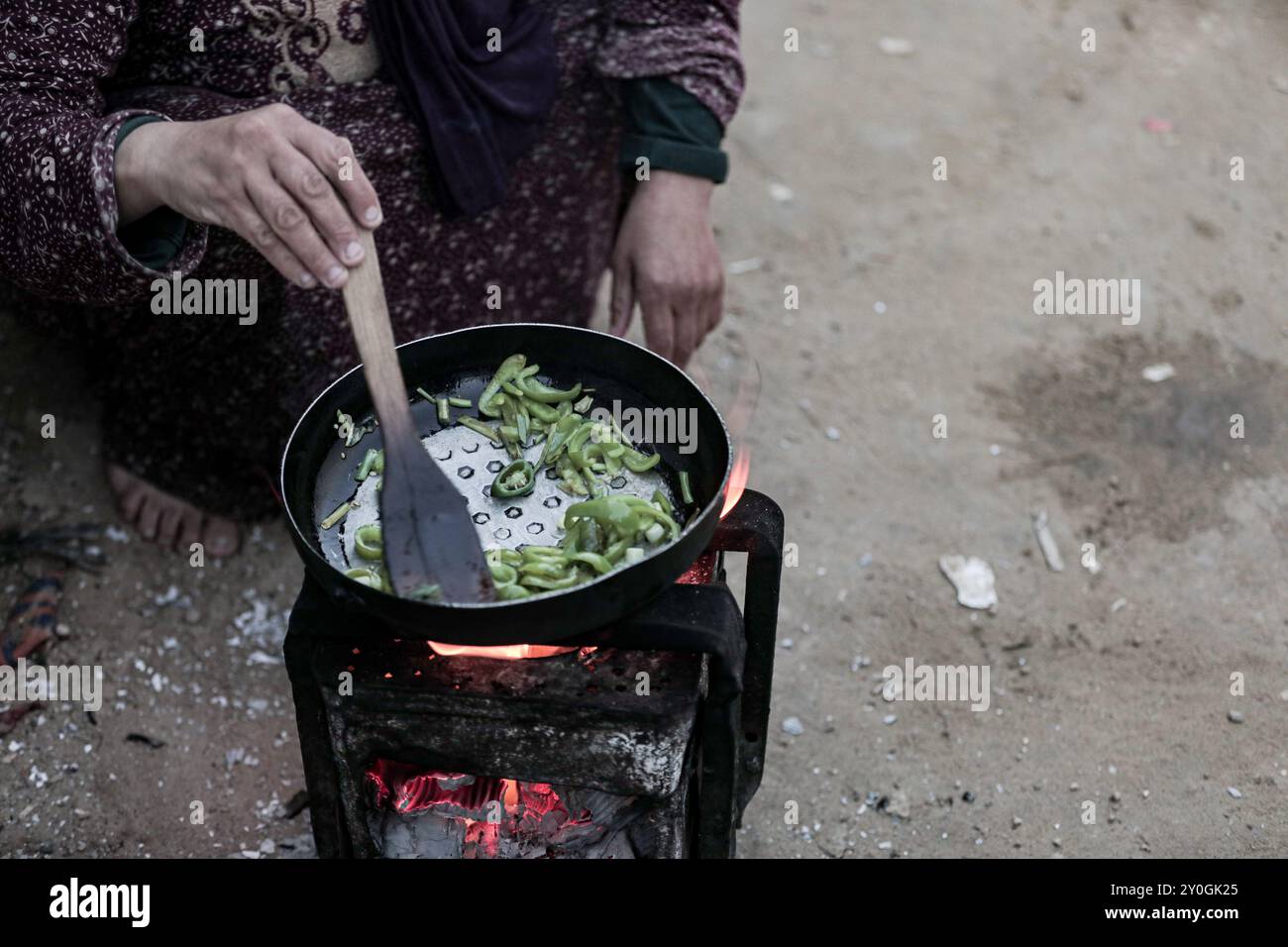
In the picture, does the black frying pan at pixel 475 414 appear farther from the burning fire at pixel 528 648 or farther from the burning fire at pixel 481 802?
the burning fire at pixel 481 802

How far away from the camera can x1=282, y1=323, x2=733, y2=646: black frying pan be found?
1.79 m

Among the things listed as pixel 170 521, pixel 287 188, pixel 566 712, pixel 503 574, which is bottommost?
pixel 170 521

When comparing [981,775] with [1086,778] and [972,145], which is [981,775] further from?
[972,145]

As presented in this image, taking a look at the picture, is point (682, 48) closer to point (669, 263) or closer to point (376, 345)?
point (669, 263)

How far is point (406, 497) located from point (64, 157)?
950mm

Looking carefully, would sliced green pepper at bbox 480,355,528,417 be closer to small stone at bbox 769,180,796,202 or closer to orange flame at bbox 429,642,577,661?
orange flame at bbox 429,642,577,661

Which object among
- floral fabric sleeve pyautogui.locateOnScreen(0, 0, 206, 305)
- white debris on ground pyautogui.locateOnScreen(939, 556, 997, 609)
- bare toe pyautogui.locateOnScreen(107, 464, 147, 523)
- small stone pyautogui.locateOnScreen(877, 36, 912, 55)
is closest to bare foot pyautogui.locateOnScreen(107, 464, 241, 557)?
bare toe pyautogui.locateOnScreen(107, 464, 147, 523)

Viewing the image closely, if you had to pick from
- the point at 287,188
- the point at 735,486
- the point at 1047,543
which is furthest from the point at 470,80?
the point at 1047,543

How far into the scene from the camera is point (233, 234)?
2.65 metres

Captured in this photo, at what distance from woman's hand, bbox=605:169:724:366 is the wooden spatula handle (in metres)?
1.08

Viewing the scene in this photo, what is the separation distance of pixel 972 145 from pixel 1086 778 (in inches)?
122

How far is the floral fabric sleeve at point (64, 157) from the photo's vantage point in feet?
7.09

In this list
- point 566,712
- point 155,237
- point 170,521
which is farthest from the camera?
point 170,521
